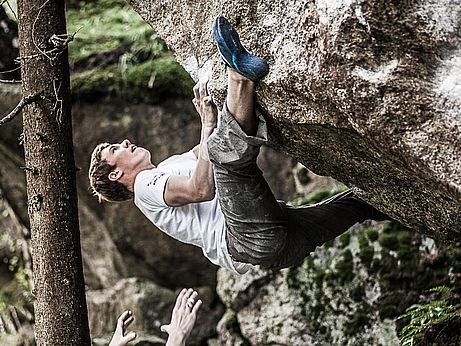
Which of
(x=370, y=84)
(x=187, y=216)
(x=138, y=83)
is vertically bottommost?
(x=187, y=216)

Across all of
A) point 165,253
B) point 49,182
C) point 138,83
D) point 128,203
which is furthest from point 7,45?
point 49,182

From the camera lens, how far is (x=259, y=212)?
168 inches

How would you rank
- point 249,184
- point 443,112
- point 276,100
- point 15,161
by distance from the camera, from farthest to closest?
point 15,161 → point 249,184 → point 276,100 → point 443,112

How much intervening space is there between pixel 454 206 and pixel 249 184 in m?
1.06

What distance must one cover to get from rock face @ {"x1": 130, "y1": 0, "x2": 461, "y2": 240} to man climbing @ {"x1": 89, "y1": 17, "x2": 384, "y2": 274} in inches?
7.0

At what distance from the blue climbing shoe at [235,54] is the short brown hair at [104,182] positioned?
5.72 feet

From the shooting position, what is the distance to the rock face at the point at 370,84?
10.3ft

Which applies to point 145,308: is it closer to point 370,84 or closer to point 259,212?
point 259,212

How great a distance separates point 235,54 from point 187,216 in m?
1.62

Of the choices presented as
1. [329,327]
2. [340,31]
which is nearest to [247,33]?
[340,31]

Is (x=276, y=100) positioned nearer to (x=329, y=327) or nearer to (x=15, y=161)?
(x=329, y=327)

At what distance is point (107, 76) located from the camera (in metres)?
8.52

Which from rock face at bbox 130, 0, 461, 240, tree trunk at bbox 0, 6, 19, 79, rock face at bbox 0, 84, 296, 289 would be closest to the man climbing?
rock face at bbox 130, 0, 461, 240

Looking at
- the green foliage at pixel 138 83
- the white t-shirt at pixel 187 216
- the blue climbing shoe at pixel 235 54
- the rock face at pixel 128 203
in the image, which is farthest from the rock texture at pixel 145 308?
the blue climbing shoe at pixel 235 54
